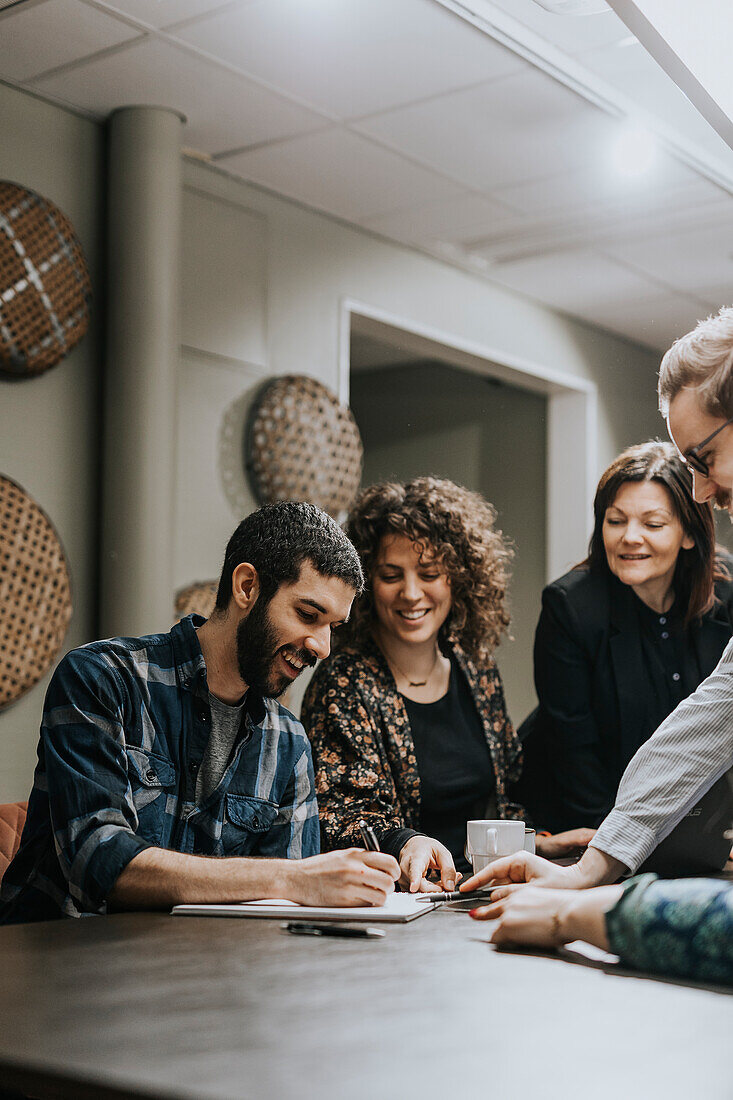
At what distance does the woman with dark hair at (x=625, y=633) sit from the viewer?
7.66ft

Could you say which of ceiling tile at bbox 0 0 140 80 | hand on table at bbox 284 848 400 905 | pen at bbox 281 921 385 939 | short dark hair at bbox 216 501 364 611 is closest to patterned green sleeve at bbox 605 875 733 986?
pen at bbox 281 921 385 939

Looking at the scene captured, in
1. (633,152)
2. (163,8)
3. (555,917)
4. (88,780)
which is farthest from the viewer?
(633,152)

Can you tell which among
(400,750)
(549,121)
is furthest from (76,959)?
(549,121)

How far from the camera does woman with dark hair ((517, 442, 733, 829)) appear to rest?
2.34m

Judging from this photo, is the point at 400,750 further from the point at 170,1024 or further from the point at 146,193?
the point at 146,193

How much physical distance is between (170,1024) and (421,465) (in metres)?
5.47

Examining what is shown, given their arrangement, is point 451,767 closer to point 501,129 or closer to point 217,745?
point 217,745

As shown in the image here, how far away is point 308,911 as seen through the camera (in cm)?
139

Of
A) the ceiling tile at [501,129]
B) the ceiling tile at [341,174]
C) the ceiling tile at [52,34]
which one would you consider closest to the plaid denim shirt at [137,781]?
the ceiling tile at [52,34]

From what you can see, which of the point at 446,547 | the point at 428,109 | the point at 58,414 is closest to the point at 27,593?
the point at 58,414

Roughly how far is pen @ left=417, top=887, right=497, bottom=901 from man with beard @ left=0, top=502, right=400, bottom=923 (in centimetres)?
12

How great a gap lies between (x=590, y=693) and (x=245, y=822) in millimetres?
898

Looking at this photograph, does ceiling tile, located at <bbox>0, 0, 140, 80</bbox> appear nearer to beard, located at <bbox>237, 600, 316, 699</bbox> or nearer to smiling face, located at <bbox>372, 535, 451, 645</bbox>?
smiling face, located at <bbox>372, 535, 451, 645</bbox>

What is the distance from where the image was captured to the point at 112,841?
4.89 feet
